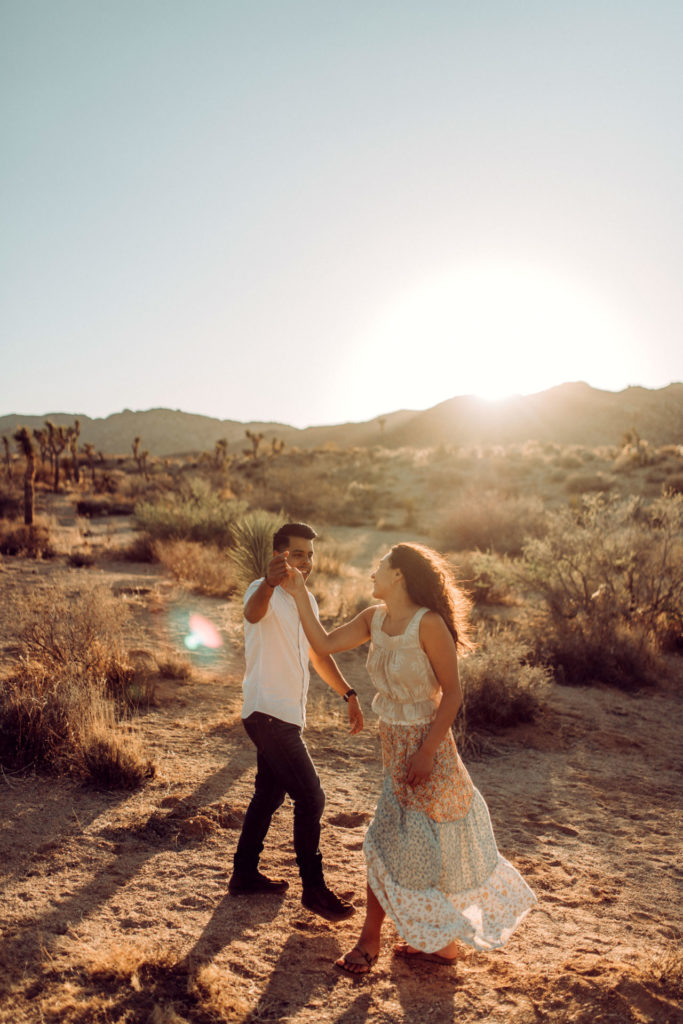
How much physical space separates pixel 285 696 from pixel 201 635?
651cm

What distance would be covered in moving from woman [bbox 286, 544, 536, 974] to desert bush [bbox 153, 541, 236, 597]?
885 centimetres

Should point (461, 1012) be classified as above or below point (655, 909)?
above

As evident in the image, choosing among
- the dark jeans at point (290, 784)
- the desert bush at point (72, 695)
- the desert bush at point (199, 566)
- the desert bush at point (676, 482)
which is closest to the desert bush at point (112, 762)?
the desert bush at point (72, 695)

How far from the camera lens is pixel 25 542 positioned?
14773 mm

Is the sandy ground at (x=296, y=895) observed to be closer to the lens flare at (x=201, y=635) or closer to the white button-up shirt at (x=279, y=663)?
the white button-up shirt at (x=279, y=663)

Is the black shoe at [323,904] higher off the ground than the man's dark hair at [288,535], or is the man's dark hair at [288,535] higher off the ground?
the man's dark hair at [288,535]

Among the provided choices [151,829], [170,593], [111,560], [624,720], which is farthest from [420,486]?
[151,829]

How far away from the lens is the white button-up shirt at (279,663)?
331 centimetres

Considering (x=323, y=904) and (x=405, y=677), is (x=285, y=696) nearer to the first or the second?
(x=405, y=677)

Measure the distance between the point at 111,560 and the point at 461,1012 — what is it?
1331 centimetres

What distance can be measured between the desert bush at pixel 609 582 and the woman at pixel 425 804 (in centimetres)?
644

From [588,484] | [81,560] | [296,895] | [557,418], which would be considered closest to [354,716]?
[296,895]

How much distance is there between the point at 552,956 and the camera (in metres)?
3.39

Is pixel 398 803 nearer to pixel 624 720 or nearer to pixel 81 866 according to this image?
pixel 81 866
